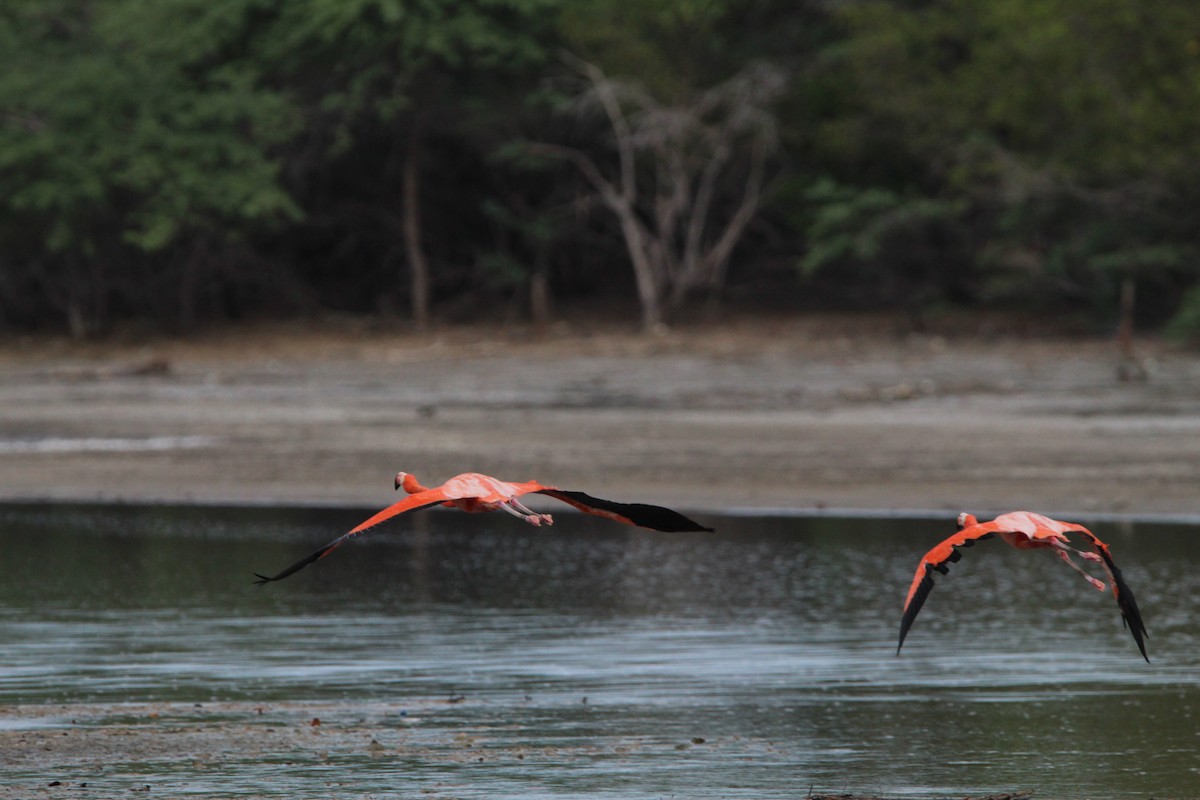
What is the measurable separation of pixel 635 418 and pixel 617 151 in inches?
574

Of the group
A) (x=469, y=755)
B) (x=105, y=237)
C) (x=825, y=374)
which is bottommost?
(x=469, y=755)

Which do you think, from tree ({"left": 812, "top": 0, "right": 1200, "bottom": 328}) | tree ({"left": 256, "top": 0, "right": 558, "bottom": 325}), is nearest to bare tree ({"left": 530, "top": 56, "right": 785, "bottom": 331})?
tree ({"left": 256, "top": 0, "right": 558, "bottom": 325})

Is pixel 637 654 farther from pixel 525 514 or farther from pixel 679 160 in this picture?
pixel 679 160

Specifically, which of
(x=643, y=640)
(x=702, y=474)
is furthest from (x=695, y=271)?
(x=643, y=640)

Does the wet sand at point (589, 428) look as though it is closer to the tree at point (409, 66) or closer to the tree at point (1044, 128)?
the tree at point (1044, 128)

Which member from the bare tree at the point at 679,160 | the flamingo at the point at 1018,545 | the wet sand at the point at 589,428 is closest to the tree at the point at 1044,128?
the bare tree at the point at 679,160

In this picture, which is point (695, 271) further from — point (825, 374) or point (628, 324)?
point (825, 374)

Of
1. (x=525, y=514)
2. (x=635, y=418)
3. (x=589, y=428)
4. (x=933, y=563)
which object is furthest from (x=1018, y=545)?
(x=635, y=418)

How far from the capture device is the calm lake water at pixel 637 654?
757 centimetres

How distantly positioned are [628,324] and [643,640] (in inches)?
912

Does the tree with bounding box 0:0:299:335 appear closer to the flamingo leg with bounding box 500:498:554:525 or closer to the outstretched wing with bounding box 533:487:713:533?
the flamingo leg with bounding box 500:498:554:525

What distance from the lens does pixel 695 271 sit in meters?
32.9

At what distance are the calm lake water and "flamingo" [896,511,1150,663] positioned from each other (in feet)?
2.98

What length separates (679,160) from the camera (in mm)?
32125
